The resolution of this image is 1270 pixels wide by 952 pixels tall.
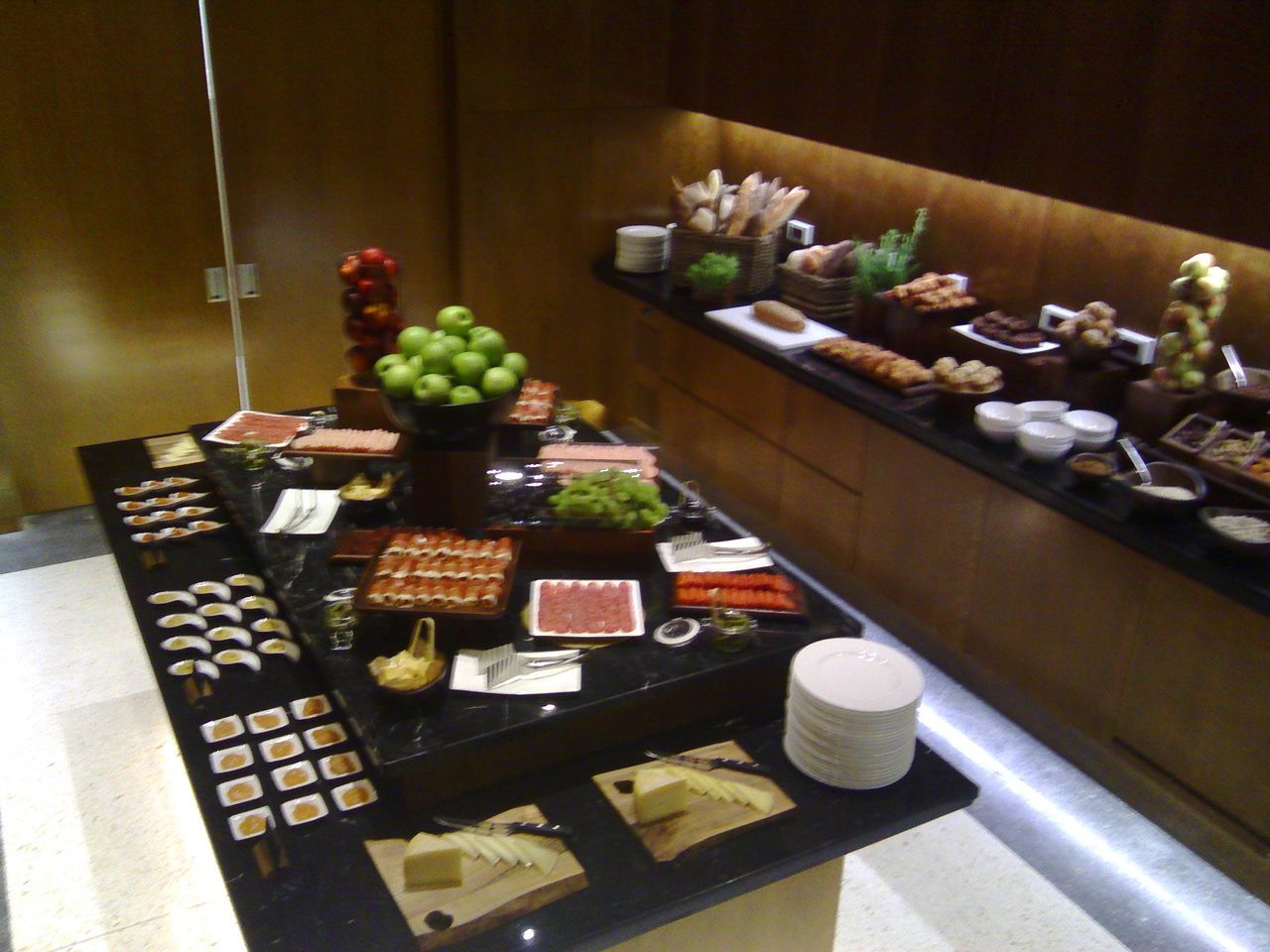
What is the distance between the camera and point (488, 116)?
14.3 feet

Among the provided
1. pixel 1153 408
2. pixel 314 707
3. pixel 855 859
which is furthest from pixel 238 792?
pixel 1153 408

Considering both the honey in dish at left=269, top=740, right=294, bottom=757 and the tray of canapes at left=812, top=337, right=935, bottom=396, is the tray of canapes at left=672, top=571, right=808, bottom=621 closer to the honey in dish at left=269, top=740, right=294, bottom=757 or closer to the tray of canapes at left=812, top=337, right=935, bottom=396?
the honey in dish at left=269, top=740, right=294, bottom=757

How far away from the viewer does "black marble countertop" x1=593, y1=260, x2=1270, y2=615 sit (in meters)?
2.48

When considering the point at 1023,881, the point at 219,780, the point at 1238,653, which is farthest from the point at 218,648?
the point at 1238,653

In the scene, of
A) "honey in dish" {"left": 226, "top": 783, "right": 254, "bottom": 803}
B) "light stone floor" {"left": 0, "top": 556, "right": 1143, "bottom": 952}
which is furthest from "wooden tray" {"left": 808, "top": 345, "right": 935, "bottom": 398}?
"honey in dish" {"left": 226, "top": 783, "right": 254, "bottom": 803}

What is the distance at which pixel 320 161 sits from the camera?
427 cm

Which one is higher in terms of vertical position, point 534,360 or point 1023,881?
point 534,360

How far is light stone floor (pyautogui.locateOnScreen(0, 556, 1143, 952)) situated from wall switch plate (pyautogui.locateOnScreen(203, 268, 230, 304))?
5.21 feet

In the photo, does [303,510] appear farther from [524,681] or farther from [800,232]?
[800,232]

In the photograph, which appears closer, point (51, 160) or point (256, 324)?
point (51, 160)

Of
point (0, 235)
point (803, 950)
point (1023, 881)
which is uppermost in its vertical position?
point (0, 235)

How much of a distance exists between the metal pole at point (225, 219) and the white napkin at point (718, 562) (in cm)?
256

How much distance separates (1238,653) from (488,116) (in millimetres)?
3245

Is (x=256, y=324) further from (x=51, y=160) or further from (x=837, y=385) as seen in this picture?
(x=837, y=385)
